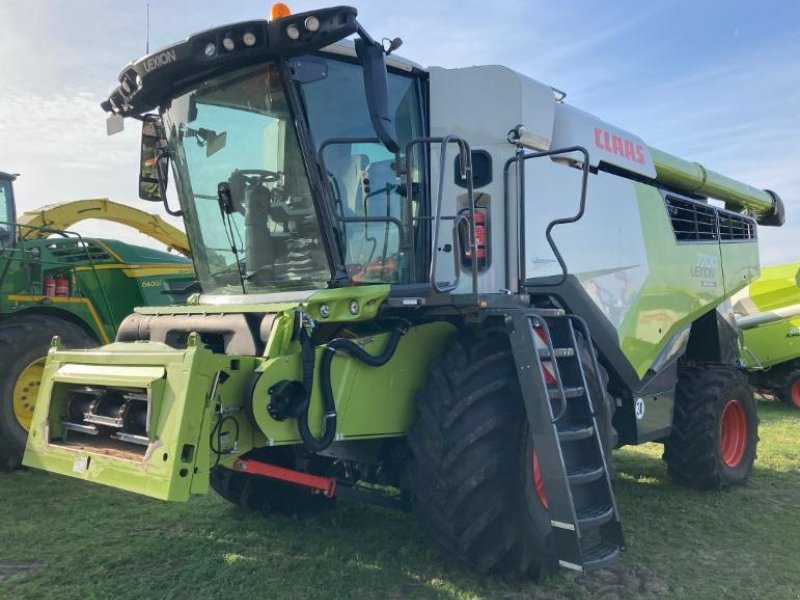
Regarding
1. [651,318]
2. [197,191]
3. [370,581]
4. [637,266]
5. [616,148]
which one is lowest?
[370,581]

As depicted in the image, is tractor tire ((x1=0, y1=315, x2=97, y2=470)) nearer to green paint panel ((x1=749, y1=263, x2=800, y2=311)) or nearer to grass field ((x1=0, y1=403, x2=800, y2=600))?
grass field ((x1=0, y1=403, x2=800, y2=600))

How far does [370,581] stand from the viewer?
353 centimetres

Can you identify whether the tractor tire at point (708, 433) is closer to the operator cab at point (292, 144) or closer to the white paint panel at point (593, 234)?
the white paint panel at point (593, 234)

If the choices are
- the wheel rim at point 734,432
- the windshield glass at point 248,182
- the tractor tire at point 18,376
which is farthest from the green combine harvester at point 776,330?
the tractor tire at point 18,376

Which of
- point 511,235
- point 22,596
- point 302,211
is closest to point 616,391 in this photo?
point 511,235

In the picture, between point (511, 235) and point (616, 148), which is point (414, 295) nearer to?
point (511, 235)

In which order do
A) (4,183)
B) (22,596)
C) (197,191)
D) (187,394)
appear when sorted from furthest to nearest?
(4,183) < (197,191) < (22,596) < (187,394)

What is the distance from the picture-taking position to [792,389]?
11.0 metres

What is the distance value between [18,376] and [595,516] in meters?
4.75

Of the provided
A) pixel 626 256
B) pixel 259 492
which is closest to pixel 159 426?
pixel 259 492

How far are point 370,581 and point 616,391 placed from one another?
2.28m

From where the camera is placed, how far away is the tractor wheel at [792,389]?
10969 mm

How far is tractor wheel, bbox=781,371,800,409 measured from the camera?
432 inches

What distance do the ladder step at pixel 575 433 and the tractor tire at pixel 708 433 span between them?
88.4 inches
